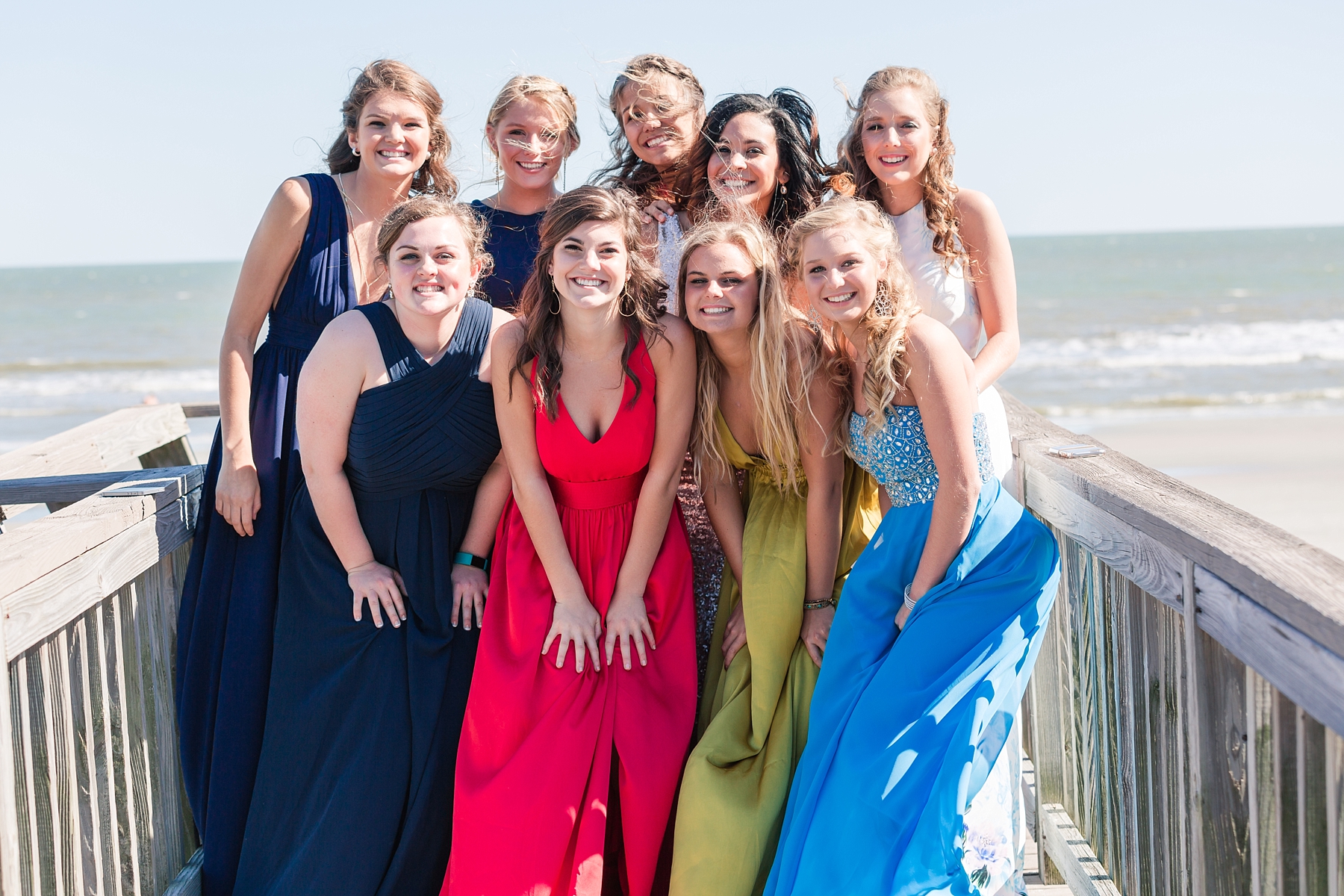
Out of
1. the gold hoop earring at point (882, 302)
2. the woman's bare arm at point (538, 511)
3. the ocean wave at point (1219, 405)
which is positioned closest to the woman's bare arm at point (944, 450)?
the gold hoop earring at point (882, 302)

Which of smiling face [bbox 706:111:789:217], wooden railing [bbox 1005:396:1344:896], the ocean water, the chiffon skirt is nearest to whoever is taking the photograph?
wooden railing [bbox 1005:396:1344:896]

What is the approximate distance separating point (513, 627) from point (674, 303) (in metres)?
1.14

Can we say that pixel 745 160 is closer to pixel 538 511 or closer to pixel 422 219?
pixel 422 219

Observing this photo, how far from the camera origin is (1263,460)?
987cm

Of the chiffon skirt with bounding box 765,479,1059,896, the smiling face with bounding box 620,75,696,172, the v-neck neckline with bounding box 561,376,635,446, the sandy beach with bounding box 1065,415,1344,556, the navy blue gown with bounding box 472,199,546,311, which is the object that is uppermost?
the smiling face with bounding box 620,75,696,172

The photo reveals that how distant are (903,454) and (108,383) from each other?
738 inches

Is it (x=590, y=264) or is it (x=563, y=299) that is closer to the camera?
(x=590, y=264)

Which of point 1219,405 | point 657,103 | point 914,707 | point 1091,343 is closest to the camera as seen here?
point 914,707

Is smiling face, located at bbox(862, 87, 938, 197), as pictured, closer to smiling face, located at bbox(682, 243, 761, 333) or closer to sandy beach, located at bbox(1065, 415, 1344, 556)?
smiling face, located at bbox(682, 243, 761, 333)

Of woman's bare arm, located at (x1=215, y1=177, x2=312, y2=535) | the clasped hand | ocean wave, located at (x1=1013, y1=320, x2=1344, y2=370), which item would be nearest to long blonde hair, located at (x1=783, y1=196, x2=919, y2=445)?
the clasped hand

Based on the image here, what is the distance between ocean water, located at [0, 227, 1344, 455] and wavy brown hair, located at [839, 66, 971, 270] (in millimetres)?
9664

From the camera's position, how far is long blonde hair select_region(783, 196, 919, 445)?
2.47m

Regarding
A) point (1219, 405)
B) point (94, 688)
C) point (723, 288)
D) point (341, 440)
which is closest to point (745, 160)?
point (723, 288)

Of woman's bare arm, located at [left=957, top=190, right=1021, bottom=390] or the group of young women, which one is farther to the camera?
woman's bare arm, located at [left=957, top=190, right=1021, bottom=390]
